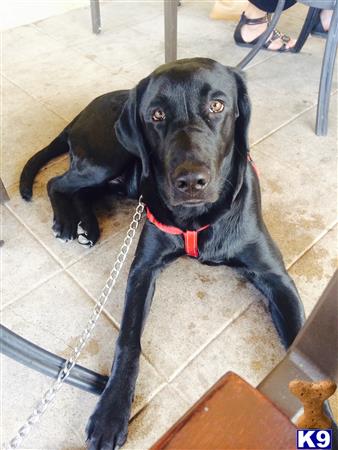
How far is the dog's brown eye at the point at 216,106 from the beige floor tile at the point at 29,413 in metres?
0.91

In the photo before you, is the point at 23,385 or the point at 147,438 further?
the point at 23,385

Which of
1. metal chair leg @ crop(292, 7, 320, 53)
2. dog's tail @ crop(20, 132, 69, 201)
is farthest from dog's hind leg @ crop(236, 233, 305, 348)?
metal chair leg @ crop(292, 7, 320, 53)

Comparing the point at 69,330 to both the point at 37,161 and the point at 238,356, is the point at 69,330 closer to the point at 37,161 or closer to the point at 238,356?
the point at 238,356

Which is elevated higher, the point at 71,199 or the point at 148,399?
the point at 71,199

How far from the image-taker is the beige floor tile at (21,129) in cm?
200

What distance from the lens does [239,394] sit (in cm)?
43

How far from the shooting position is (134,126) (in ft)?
4.10

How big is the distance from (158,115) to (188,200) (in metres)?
→ 0.25

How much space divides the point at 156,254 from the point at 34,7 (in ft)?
8.98

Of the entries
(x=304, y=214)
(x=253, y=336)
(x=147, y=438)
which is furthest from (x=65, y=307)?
(x=304, y=214)

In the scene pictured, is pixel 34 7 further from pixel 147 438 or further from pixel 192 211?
pixel 147 438

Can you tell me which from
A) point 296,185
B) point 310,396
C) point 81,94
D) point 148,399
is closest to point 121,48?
point 81,94

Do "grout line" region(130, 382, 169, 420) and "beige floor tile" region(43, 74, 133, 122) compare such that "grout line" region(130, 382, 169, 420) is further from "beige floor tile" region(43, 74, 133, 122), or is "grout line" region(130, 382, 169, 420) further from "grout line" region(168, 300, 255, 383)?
"beige floor tile" region(43, 74, 133, 122)

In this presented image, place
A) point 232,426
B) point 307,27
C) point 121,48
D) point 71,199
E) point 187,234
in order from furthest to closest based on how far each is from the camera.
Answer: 1. point 121,48
2. point 307,27
3. point 71,199
4. point 187,234
5. point 232,426
